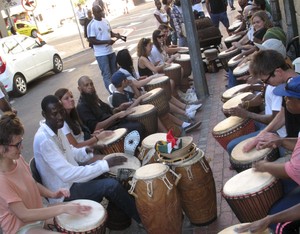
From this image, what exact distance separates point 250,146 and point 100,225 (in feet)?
4.78

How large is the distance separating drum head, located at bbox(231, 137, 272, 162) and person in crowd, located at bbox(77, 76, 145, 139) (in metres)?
1.86

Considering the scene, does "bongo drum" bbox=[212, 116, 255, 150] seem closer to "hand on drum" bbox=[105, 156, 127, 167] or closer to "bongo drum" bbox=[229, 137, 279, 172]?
"bongo drum" bbox=[229, 137, 279, 172]

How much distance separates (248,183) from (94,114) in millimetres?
2742

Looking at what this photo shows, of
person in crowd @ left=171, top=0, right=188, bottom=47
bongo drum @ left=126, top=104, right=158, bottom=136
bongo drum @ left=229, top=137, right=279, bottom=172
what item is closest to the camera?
bongo drum @ left=229, top=137, right=279, bottom=172

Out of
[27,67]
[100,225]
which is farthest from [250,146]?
[27,67]

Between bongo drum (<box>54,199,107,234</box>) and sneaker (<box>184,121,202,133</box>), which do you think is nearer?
bongo drum (<box>54,199,107,234</box>)

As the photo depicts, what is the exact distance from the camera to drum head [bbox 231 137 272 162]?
12.3 ft

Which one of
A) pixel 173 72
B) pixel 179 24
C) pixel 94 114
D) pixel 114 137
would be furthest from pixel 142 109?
pixel 179 24

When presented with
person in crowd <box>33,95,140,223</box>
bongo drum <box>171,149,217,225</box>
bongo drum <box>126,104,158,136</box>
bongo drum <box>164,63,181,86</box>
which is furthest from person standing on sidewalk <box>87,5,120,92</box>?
bongo drum <box>171,149,217,225</box>

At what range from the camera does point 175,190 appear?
153 inches

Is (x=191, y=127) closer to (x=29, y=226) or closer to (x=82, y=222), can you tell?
(x=82, y=222)

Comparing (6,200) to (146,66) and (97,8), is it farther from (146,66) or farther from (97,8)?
(97,8)

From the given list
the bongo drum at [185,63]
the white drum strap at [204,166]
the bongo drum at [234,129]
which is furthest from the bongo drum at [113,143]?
the bongo drum at [185,63]

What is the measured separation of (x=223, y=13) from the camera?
39.3ft
